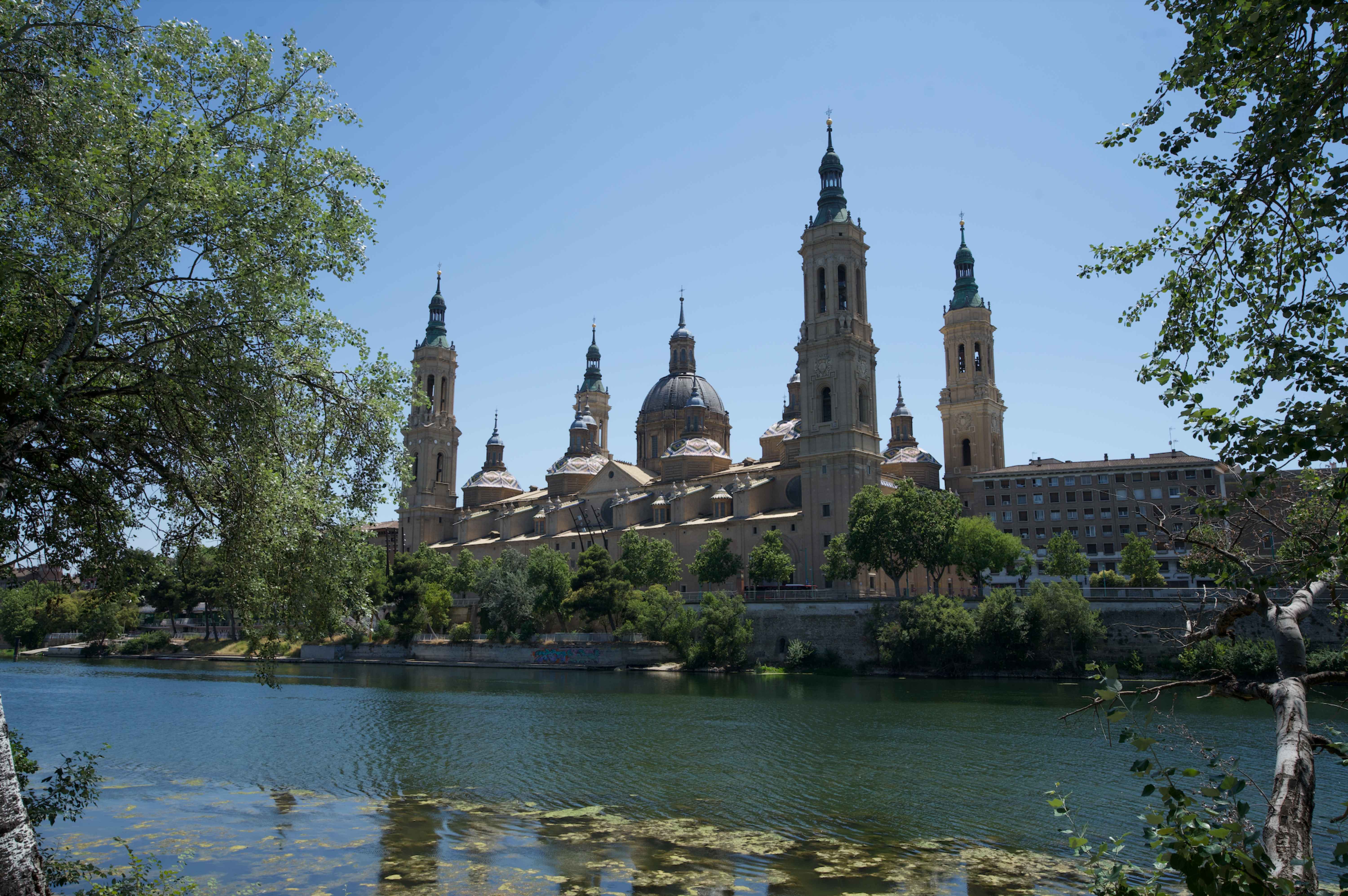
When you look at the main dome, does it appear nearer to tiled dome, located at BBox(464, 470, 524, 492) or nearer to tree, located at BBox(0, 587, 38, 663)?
tiled dome, located at BBox(464, 470, 524, 492)

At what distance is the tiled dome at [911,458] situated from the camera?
3477 inches

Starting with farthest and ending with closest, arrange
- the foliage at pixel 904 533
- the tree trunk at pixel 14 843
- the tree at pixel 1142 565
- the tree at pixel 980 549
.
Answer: the tree at pixel 980 549 → the tree at pixel 1142 565 → the foliage at pixel 904 533 → the tree trunk at pixel 14 843

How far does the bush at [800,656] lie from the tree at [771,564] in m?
8.24

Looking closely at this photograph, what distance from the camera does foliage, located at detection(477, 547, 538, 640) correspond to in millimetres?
73312

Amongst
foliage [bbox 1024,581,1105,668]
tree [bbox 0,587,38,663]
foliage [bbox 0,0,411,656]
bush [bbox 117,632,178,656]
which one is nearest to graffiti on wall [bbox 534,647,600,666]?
foliage [bbox 1024,581,1105,668]

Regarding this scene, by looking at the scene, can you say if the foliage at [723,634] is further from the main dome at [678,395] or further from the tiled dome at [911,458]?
the main dome at [678,395]

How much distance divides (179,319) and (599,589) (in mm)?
59449

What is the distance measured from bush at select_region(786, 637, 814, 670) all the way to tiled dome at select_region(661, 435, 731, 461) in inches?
1331

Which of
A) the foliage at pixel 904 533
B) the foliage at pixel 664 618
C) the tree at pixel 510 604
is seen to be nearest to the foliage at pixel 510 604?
the tree at pixel 510 604

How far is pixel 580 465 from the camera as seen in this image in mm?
105688

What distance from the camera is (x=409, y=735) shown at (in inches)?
1256

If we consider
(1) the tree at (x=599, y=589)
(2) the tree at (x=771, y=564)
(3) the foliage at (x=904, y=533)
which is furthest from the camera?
(2) the tree at (x=771, y=564)

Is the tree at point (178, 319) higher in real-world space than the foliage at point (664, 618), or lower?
higher

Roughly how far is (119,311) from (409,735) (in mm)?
23840
